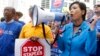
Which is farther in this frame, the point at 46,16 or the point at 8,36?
the point at 8,36

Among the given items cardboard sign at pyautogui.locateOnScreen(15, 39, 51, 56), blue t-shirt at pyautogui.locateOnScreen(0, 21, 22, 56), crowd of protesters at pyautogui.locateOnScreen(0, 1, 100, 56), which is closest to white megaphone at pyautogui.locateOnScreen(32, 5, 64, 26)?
crowd of protesters at pyautogui.locateOnScreen(0, 1, 100, 56)

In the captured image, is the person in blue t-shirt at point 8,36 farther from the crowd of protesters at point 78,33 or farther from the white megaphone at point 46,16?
the white megaphone at point 46,16

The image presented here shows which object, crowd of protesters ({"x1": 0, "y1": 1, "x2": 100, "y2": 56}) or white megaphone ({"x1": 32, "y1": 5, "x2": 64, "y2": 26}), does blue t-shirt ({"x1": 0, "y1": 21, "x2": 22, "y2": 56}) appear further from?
white megaphone ({"x1": 32, "y1": 5, "x2": 64, "y2": 26})

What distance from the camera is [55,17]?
379cm

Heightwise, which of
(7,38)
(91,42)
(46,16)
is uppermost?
(46,16)

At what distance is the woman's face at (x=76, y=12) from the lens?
3744 millimetres

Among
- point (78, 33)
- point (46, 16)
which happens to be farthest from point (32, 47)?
point (78, 33)

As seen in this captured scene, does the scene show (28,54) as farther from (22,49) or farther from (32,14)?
(32,14)

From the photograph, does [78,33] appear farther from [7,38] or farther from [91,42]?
[7,38]

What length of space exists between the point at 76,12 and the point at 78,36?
0.29 m

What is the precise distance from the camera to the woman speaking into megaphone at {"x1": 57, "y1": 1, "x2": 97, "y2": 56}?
3588mm

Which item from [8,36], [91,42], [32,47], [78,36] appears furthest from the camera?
[8,36]

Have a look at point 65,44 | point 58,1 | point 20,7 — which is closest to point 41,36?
point 65,44

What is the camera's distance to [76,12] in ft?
12.3
